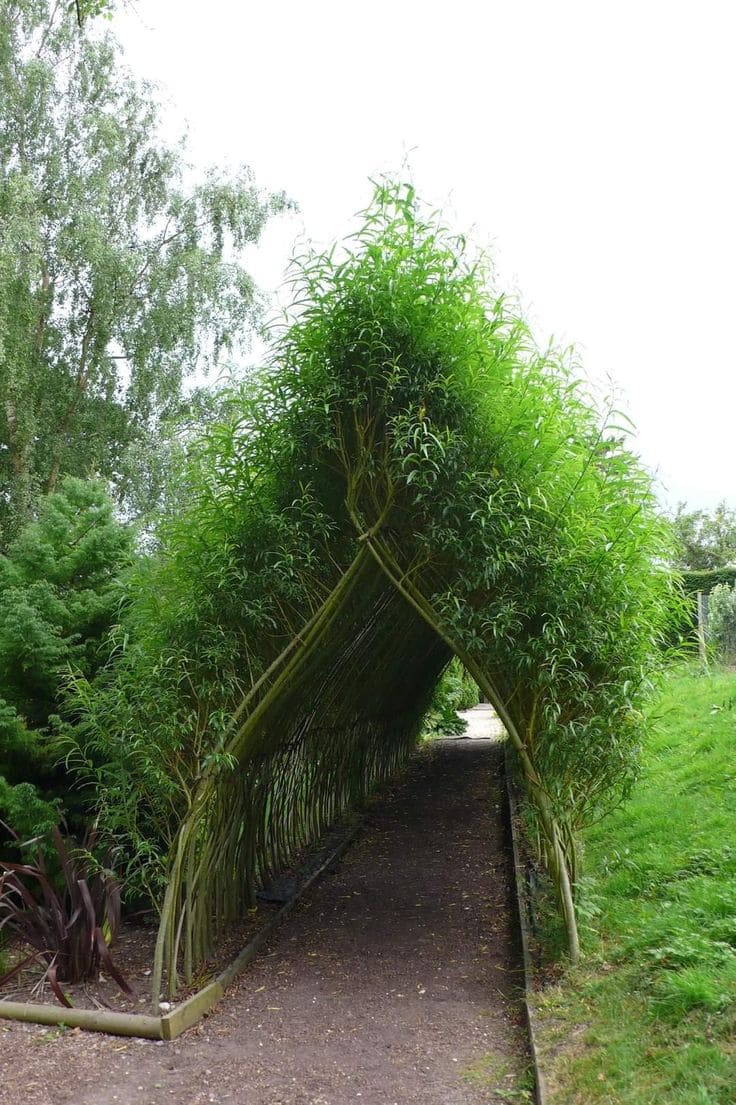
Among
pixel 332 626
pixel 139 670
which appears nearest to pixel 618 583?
pixel 332 626

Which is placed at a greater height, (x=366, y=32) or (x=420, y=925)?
(x=366, y=32)

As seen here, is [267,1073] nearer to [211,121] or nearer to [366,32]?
[366,32]

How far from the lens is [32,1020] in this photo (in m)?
3.61

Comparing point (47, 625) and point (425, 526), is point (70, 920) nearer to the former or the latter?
point (47, 625)

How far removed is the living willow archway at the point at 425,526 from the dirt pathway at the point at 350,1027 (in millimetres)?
385

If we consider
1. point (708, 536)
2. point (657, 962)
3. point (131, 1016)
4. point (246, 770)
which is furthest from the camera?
point (708, 536)

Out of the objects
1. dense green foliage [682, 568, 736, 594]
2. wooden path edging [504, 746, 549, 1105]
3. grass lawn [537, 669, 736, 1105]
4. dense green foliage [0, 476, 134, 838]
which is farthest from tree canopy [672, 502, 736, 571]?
dense green foliage [0, 476, 134, 838]

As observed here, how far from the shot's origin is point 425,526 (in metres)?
4.00

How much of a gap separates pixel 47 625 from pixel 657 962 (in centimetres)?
350

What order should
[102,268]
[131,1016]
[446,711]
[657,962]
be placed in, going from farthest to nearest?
[446,711] → [102,268] → [131,1016] → [657,962]

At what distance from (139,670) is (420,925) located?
7.31ft

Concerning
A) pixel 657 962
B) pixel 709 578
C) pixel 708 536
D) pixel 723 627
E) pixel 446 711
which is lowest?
pixel 657 962

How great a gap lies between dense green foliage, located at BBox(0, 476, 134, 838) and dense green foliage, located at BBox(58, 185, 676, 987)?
2.61ft

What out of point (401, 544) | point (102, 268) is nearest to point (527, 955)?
point (401, 544)
